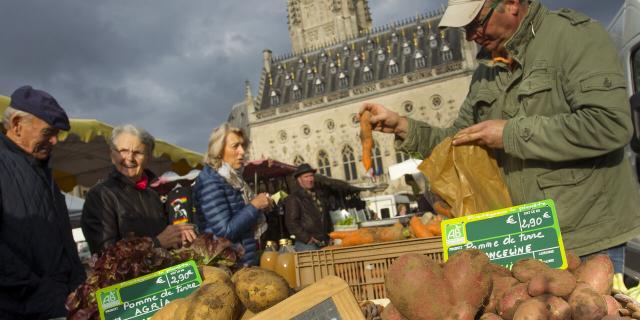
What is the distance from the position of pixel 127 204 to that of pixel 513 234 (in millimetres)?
2217

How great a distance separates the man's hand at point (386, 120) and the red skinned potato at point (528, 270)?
1.09 meters

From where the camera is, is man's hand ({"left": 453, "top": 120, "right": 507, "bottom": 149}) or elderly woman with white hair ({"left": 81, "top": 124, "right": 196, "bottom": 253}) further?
elderly woman with white hair ({"left": 81, "top": 124, "right": 196, "bottom": 253})

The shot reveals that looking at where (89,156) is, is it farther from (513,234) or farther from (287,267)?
(513,234)

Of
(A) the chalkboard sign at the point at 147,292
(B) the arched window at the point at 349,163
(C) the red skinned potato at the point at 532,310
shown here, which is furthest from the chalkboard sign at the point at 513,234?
(B) the arched window at the point at 349,163

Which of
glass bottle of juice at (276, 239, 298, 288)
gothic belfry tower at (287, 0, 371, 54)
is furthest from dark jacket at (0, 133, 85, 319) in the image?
gothic belfry tower at (287, 0, 371, 54)

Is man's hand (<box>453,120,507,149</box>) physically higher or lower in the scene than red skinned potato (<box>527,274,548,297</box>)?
higher

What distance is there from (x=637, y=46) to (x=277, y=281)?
2.95 m

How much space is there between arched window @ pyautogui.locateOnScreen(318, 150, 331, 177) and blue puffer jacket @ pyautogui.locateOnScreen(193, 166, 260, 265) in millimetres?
34823

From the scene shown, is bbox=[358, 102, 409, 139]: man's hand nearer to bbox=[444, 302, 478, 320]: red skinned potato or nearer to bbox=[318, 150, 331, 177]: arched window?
bbox=[444, 302, 478, 320]: red skinned potato

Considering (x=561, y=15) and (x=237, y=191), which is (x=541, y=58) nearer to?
(x=561, y=15)

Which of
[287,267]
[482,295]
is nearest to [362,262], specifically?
[287,267]

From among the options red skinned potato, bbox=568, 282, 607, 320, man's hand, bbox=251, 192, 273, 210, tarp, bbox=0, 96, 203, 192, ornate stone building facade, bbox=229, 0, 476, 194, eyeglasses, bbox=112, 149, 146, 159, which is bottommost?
red skinned potato, bbox=568, 282, 607, 320

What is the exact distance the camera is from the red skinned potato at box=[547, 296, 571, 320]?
3.69 feet

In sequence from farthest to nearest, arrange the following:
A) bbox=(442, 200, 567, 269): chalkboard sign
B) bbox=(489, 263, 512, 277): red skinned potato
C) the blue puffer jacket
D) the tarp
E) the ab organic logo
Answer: the tarp < the blue puffer jacket < the ab organic logo < bbox=(442, 200, 567, 269): chalkboard sign < bbox=(489, 263, 512, 277): red skinned potato
